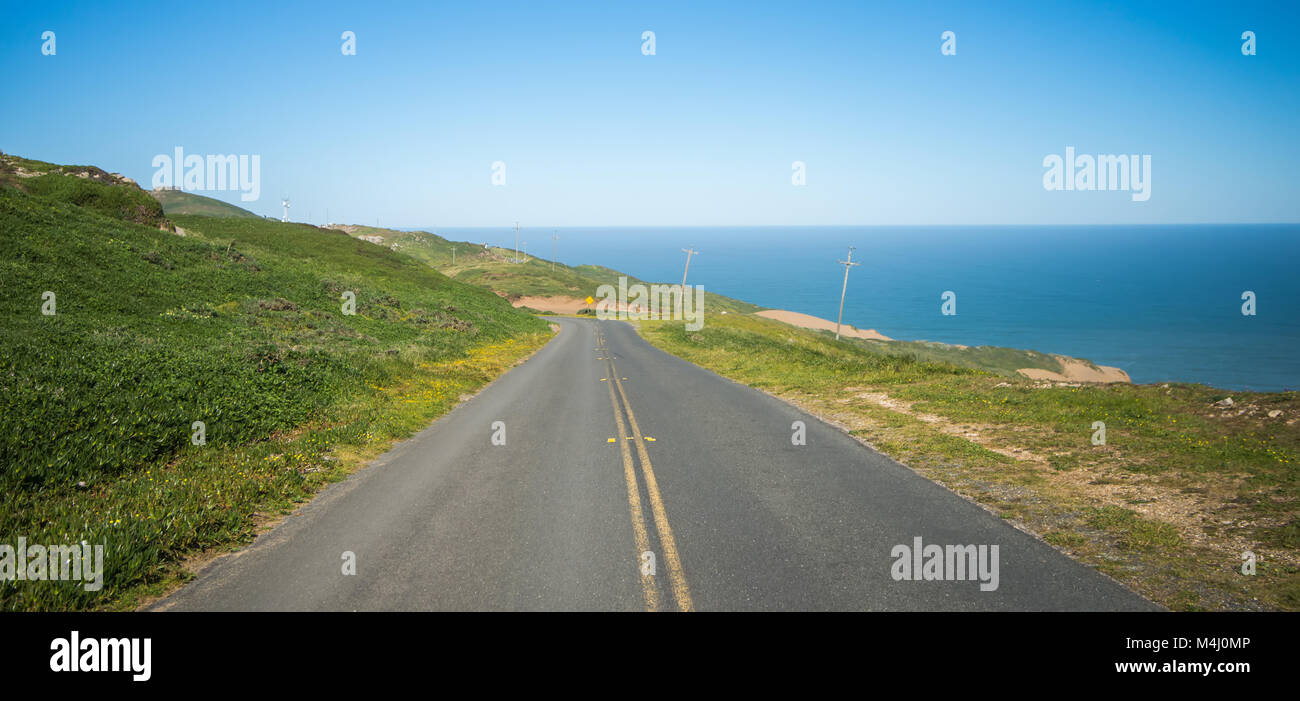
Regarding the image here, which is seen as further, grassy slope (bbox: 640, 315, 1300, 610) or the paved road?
grassy slope (bbox: 640, 315, 1300, 610)

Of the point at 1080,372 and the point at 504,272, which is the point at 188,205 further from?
the point at 1080,372

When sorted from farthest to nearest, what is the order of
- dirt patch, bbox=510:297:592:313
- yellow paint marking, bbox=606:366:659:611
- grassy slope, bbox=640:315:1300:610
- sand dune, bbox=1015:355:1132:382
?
1. dirt patch, bbox=510:297:592:313
2. sand dune, bbox=1015:355:1132:382
3. grassy slope, bbox=640:315:1300:610
4. yellow paint marking, bbox=606:366:659:611

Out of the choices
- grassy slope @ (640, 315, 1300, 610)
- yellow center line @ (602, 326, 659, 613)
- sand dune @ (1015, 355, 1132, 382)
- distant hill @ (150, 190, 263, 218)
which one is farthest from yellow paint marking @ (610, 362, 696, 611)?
distant hill @ (150, 190, 263, 218)

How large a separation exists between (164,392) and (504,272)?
119748 mm

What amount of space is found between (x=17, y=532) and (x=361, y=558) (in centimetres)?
363

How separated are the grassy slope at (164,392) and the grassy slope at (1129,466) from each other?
33.2 ft

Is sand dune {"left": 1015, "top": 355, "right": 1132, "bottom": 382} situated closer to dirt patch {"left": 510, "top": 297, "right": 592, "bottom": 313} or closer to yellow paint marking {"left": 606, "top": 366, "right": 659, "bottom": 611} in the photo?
dirt patch {"left": 510, "top": 297, "right": 592, "bottom": 313}

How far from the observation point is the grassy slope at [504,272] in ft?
357

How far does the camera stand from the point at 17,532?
20.2 ft

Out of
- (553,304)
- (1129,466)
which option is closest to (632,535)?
(1129,466)

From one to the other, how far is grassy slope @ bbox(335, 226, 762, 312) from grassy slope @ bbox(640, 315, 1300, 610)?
270ft

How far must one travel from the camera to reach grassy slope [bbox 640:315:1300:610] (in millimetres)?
6004

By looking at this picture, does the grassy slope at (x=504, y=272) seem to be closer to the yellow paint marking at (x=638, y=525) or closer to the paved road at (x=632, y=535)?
the paved road at (x=632, y=535)
